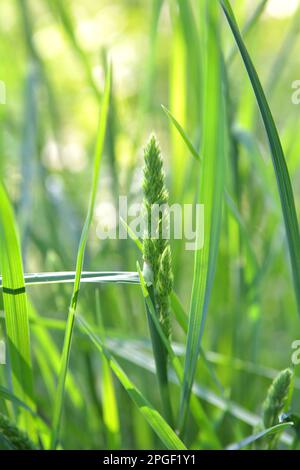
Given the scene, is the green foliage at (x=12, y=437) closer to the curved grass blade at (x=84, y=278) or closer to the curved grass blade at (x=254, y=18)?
the curved grass blade at (x=84, y=278)

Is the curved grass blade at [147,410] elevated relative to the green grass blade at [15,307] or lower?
lower

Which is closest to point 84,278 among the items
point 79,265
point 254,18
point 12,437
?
point 79,265

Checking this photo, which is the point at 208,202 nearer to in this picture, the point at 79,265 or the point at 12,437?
the point at 79,265

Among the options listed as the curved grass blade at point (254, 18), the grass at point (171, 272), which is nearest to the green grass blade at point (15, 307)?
the grass at point (171, 272)

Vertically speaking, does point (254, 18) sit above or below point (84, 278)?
above

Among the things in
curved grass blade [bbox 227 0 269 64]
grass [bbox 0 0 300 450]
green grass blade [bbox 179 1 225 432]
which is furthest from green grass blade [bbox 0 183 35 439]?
curved grass blade [bbox 227 0 269 64]

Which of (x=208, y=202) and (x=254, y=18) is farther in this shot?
(x=254, y=18)
